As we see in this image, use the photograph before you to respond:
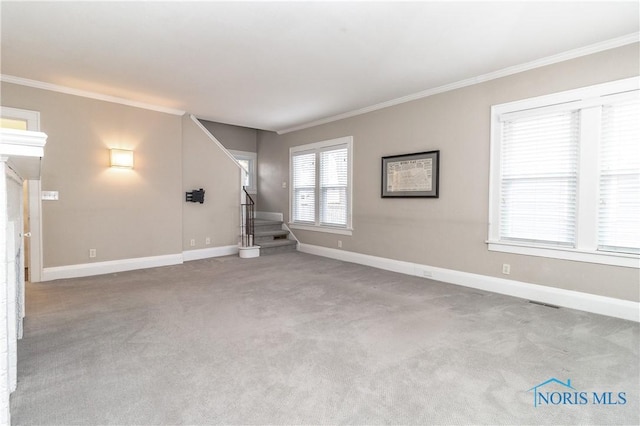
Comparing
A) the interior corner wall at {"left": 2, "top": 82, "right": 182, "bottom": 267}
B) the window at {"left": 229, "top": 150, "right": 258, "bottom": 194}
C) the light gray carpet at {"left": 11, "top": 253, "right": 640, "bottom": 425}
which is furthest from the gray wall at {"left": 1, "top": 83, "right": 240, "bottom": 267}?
the window at {"left": 229, "top": 150, "right": 258, "bottom": 194}

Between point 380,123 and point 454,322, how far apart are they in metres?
3.33

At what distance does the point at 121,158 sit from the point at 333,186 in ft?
11.4

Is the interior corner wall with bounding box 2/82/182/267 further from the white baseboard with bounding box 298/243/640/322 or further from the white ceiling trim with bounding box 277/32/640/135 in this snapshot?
the white baseboard with bounding box 298/243/640/322

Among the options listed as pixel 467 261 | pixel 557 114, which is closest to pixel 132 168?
pixel 467 261

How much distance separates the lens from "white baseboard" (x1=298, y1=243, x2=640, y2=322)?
121 inches

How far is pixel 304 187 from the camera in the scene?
6734 millimetres

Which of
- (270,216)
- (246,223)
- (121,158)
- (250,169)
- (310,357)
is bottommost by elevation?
(310,357)

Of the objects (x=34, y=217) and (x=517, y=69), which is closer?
(x=517, y=69)

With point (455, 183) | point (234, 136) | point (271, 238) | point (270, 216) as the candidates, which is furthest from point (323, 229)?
point (234, 136)

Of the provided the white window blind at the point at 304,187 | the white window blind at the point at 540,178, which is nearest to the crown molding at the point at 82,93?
the white window blind at the point at 304,187

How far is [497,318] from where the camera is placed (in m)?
3.07

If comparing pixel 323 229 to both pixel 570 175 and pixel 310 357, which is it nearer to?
pixel 570 175

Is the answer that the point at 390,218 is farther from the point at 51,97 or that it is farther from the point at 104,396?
the point at 51,97

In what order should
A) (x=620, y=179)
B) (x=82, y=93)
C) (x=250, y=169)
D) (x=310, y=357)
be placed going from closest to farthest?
(x=310, y=357), (x=620, y=179), (x=82, y=93), (x=250, y=169)
